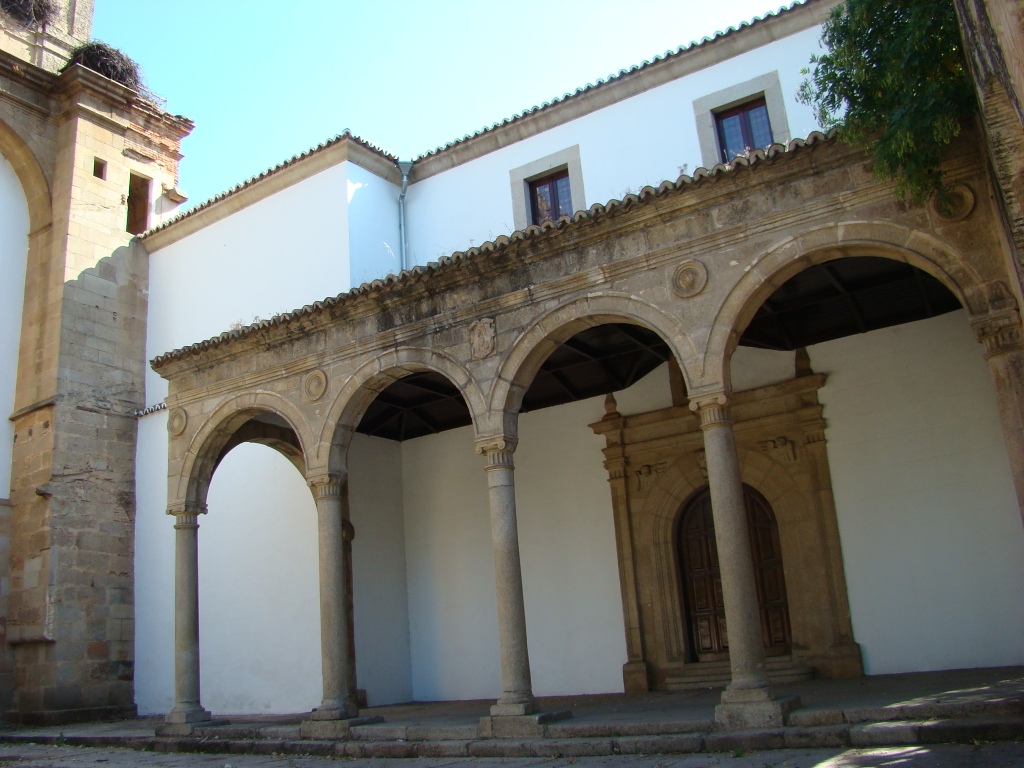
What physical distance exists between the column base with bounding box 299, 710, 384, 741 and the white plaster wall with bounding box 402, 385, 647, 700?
3.08 metres

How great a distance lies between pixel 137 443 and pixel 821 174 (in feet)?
37.2

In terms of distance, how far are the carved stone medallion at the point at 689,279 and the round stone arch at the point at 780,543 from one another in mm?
3300

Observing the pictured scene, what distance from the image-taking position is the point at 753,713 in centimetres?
643

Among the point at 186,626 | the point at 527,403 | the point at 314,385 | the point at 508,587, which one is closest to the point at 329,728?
the point at 508,587

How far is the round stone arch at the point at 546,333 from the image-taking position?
25.5ft

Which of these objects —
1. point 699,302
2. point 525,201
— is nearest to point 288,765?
point 699,302

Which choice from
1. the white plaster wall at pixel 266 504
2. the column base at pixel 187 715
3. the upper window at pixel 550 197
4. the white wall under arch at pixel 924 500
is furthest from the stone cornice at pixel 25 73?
the white wall under arch at pixel 924 500

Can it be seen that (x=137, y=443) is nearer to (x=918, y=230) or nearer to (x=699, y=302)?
(x=699, y=302)

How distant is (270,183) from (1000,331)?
35.6ft

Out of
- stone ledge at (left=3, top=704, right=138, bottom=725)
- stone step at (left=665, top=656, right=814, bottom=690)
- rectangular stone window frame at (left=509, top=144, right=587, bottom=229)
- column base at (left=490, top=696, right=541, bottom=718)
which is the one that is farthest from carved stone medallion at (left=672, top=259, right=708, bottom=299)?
stone ledge at (left=3, top=704, right=138, bottom=725)

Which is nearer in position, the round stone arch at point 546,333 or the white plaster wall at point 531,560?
the round stone arch at point 546,333

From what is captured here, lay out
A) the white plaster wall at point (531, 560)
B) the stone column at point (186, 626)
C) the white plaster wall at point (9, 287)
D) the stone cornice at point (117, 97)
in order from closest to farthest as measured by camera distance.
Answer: the stone column at point (186, 626)
the white plaster wall at point (531, 560)
the white plaster wall at point (9, 287)
the stone cornice at point (117, 97)

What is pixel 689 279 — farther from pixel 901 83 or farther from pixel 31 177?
pixel 31 177

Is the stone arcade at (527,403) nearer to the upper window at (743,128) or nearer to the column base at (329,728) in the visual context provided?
the upper window at (743,128)
